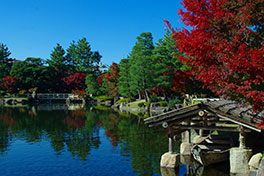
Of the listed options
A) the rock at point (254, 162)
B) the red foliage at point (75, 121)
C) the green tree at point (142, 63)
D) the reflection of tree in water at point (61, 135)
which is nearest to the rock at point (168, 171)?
the rock at point (254, 162)

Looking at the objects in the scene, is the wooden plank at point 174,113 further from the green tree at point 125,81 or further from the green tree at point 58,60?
the green tree at point 58,60

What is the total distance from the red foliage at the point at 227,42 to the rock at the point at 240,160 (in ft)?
12.1

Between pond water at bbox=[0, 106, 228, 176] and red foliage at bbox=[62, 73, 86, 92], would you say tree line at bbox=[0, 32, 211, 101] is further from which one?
pond water at bbox=[0, 106, 228, 176]

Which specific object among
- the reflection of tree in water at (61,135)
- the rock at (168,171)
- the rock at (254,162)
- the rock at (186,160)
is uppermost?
the rock at (254,162)

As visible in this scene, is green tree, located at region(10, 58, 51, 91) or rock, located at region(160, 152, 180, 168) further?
green tree, located at region(10, 58, 51, 91)

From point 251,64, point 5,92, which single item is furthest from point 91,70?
point 251,64

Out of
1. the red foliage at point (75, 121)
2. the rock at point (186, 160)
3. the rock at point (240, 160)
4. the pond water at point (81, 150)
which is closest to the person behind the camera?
the rock at point (240, 160)

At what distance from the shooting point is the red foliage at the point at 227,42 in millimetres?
7387

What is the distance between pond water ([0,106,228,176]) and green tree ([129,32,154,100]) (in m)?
18.6

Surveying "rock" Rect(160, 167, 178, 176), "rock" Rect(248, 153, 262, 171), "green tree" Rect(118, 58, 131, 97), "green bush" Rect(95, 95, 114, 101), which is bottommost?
"rock" Rect(160, 167, 178, 176)

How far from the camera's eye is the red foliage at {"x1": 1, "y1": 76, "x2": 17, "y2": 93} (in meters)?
68.1

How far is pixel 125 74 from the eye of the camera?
169 ft

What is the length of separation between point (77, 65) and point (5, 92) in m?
24.5

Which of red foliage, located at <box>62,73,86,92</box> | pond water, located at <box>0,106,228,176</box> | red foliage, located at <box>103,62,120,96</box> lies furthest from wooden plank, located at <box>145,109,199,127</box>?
red foliage, located at <box>62,73,86,92</box>
